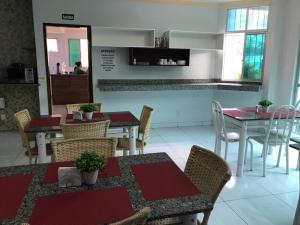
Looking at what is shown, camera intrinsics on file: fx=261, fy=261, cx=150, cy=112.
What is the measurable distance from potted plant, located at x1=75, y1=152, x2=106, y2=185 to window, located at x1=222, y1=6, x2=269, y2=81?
456cm

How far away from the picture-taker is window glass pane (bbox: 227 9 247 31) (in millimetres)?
5185

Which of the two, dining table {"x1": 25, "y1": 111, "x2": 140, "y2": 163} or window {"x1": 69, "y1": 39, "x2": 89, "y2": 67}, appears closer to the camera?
dining table {"x1": 25, "y1": 111, "x2": 140, "y2": 163}

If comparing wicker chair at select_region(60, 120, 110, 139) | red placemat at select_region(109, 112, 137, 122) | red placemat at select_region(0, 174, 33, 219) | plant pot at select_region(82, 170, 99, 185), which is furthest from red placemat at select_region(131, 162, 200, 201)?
red placemat at select_region(109, 112, 137, 122)

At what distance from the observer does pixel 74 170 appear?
145 centimetres

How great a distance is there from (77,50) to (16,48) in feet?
16.2

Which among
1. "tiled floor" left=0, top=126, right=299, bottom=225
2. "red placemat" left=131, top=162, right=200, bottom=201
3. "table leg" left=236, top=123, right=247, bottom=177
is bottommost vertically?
"tiled floor" left=0, top=126, right=299, bottom=225

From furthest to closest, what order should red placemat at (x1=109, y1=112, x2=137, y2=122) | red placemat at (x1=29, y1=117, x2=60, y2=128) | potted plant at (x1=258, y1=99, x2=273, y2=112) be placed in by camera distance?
potted plant at (x1=258, y1=99, x2=273, y2=112) < red placemat at (x1=109, y1=112, x2=137, y2=122) < red placemat at (x1=29, y1=117, x2=60, y2=128)

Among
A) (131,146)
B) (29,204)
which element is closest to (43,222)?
(29,204)

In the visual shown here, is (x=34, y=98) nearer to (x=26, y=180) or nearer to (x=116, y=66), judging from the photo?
(x=116, y=66)

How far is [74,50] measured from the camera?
9797 millimetres

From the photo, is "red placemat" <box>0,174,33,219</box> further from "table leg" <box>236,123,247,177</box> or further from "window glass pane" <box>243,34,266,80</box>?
"window glass pane" <box>243,34,266,80</box>

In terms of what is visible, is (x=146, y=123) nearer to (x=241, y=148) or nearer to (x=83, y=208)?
(x=241, y=148)

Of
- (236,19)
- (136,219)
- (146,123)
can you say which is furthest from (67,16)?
(136,219)

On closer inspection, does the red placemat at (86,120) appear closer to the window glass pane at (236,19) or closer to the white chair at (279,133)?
the white chair at (279,133)
